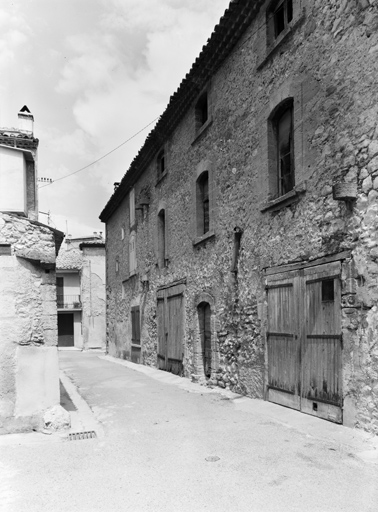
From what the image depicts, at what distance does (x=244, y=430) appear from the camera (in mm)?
A: 5941

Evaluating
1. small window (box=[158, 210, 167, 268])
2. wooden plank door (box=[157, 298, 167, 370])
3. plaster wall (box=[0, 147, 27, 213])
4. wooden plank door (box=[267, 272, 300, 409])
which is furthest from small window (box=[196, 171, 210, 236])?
plaster wall (box=[0, 147, 27, 213])

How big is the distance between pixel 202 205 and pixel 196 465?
23.9 ft

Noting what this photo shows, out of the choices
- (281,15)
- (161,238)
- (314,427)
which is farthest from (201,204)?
(314,427)

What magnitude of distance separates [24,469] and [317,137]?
5782 mm

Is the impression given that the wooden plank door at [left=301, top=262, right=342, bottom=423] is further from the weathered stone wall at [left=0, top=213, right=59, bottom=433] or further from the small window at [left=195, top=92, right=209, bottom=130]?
the small window at [left=195, top=92, right=209, bottom=130]

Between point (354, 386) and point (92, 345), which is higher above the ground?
point (354, 386)

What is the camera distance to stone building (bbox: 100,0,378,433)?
575cm

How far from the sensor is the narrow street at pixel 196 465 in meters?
3.72

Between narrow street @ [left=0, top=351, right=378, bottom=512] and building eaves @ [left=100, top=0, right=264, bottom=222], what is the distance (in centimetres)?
721

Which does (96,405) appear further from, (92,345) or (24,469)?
(92,345)

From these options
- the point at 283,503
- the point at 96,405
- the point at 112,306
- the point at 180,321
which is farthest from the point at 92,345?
the point at 283,503

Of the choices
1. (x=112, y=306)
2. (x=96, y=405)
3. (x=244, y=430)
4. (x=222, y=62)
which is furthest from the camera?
(x=112, y=306)

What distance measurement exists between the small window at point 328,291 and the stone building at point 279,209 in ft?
0.05

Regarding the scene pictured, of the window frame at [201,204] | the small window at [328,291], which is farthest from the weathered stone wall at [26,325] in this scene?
the window frame at [201,204]
